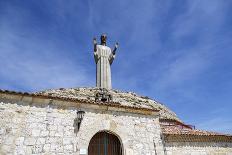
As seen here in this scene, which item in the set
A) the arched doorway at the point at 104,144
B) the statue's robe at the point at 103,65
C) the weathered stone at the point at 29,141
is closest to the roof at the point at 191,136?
the arched doorway at the point at 104,144

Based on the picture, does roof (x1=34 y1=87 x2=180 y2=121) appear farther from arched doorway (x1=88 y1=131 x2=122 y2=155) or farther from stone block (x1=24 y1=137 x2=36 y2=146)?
stone block (x1=24 y1=137 x2=36 y2=146)

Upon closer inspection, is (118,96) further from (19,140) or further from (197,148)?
(19,140)

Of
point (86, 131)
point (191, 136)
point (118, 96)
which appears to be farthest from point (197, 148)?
point (118, 96)

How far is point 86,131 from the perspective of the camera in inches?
319

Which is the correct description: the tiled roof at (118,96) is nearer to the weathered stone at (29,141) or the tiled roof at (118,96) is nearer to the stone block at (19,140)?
the weathered stone at (29,141)

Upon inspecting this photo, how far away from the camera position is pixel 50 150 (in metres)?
7.34

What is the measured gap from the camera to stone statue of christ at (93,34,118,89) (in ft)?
57.5

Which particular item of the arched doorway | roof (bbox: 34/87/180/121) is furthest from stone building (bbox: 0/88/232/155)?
roof (bbox: 34/87/180/121)

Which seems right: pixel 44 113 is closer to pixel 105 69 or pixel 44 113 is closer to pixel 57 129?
pixel 57 129

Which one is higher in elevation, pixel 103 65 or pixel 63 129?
pixel 103 65

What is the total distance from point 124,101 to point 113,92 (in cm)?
140

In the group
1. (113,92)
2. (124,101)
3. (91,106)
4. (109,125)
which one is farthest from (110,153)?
(113,92)

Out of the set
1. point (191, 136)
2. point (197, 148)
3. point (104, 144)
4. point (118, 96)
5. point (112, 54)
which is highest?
point (112, 54)

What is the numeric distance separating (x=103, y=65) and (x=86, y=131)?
10608 mm
